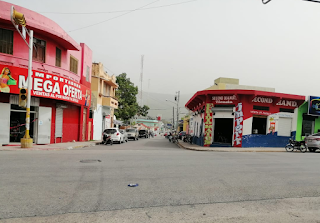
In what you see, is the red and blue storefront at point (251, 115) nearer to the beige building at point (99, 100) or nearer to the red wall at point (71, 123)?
the red wall at point (71, 123)

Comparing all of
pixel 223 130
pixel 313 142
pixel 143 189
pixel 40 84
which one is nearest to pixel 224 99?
pixel 223 130

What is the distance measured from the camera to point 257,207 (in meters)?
5.81

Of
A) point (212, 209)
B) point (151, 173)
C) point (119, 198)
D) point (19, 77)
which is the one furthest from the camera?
point (19, 77)

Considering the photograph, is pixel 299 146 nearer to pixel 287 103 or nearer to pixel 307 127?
pixel 287 103

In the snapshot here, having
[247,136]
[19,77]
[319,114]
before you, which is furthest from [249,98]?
[19,77]

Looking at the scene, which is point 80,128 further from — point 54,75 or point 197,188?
point 197,188

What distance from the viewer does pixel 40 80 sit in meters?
18.7

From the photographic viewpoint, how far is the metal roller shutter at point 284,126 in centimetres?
2514

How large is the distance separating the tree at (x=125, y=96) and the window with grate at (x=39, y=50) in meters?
33.4

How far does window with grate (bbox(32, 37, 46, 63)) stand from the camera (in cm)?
1944

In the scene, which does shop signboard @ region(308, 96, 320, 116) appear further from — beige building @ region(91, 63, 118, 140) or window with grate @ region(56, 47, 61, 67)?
window with grate @ region(56, 47, 61, 67)

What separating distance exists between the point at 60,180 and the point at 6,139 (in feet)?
42.4

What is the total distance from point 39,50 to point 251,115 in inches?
708

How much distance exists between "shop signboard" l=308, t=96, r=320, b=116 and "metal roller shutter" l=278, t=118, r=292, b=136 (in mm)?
2017
